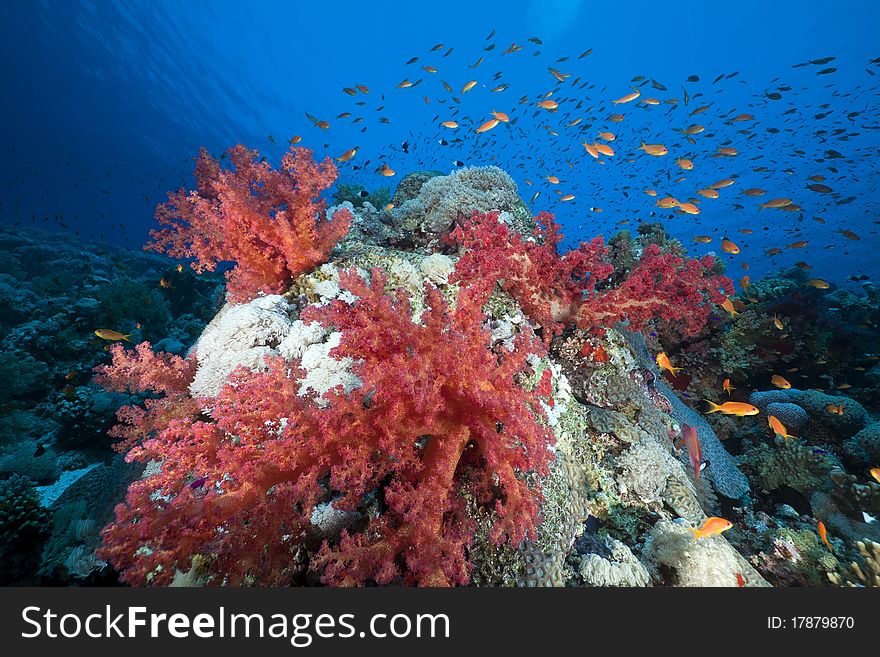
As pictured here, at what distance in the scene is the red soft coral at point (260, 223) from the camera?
3767 millimetres

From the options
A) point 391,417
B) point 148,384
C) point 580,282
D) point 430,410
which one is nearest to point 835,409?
point 580,282

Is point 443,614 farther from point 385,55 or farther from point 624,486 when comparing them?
point 385,55

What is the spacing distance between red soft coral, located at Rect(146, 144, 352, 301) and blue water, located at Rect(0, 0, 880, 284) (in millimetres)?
24327

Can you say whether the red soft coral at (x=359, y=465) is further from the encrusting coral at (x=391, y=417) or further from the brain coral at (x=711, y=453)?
the brain coral at (x=711, y=453)

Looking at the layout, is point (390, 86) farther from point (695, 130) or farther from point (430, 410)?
point (430, 410)

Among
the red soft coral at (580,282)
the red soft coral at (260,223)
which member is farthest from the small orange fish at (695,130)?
the red soft coral at (260,223)

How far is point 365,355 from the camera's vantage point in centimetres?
256

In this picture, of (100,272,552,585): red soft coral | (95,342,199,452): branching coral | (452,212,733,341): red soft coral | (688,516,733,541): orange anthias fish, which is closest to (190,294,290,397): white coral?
(95,342,199,452): branching coral

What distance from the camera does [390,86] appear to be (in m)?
77.6

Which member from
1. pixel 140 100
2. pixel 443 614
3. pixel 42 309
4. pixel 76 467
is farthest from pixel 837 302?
pixel 140 100

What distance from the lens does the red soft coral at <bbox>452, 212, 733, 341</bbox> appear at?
3.61m

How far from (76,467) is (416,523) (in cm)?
731

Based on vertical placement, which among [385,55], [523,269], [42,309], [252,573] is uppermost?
[385,55]

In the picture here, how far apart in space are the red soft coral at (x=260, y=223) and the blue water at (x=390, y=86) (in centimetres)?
2433
